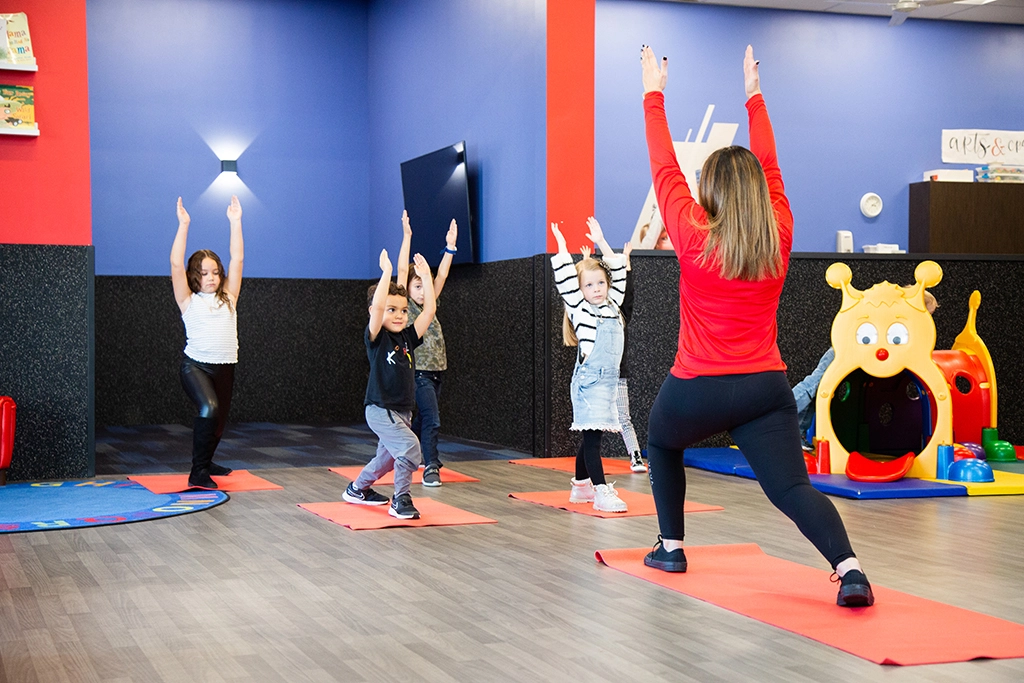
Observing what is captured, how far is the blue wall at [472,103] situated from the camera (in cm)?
691

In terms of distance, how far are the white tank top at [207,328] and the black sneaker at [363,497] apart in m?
1.07

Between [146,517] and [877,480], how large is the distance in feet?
10.9

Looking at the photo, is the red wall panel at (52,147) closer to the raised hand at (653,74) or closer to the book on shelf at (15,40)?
the book on shelf at (15,40)

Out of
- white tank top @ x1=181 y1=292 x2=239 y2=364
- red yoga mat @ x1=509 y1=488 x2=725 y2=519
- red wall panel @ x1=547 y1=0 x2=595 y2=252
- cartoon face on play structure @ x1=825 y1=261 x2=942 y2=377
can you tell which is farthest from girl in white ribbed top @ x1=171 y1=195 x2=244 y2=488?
cartoon face on play structure @ x1=825 y1=261 x2=942 y2=377

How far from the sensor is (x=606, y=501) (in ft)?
15.2

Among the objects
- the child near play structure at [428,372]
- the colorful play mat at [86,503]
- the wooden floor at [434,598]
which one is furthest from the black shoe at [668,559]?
the child near play structure at [428,372]

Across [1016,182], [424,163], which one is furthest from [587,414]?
[1016,182]

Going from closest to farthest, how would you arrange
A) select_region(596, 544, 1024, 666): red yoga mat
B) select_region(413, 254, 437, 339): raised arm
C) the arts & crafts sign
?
select_region(596, 544, 1024, 666): red yoga mat, select_region(413, 254, 437, 339): raised arm, the arts & crafts sign

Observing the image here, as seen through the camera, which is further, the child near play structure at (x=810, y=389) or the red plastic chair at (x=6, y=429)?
the child near play structure at (x=810, y=389)

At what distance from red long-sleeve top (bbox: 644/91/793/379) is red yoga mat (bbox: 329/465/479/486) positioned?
2688mm

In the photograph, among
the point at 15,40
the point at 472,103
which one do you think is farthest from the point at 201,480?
the point at 472,103

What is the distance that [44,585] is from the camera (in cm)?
325

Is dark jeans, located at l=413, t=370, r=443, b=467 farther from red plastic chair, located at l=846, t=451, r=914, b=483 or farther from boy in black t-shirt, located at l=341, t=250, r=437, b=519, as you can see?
red plastic chair, located at l=846, t=451, r=914, b=483

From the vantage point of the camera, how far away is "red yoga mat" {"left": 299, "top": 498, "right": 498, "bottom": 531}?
4328mm
